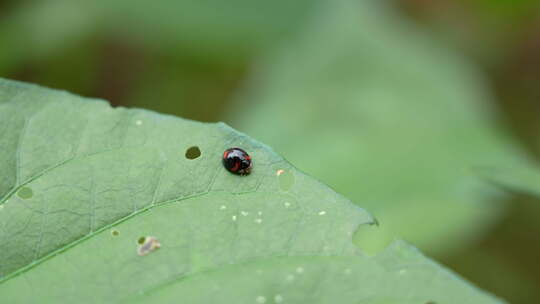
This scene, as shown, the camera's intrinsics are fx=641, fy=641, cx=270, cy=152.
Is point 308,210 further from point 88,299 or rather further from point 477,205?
point 477,205

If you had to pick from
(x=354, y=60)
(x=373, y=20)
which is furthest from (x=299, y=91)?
(x=373, y=20)

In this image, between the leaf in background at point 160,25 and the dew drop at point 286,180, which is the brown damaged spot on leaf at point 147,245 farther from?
the leaf in background at point 160,25

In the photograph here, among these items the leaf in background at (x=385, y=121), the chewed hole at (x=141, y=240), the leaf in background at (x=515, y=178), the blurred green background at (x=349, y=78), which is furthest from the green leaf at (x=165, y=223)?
the blurred green background at (x=349, y=78)

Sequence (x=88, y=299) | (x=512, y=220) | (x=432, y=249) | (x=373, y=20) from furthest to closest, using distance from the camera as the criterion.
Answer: (x=373, y=20) → (x=512, y=220) → (x=432, y=249) → (x=88, y=299)

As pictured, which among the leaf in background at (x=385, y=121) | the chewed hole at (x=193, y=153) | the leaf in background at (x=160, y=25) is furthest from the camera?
the leaf in background at (x=160, y=25)

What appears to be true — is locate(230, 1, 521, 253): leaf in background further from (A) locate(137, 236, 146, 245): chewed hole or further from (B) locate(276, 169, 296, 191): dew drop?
(A) locate(137, 236, 146, 245): chewed hole

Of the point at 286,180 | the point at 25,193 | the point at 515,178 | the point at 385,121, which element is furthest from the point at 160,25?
the point at 286,180

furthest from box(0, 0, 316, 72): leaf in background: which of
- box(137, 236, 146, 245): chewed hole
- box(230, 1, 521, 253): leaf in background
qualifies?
box(137, 236, 146, 245): chewed hole
